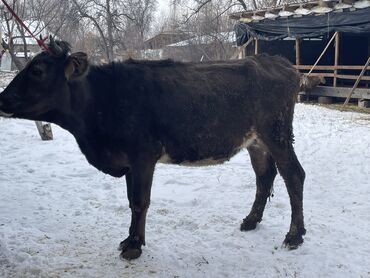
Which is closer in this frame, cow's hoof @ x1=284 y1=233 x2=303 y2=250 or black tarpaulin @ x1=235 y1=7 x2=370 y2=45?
cow's hoof @ x1=284 y1=233 x2=303 y2=250

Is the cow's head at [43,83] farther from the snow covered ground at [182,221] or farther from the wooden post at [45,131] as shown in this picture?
the wooden post at [45,131]

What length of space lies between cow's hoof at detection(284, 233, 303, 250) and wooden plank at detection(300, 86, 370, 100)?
12176 mm

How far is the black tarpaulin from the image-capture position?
1540cm

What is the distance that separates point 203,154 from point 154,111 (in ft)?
2.31

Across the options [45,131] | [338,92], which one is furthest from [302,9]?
[45,131]

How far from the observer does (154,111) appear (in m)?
4.48

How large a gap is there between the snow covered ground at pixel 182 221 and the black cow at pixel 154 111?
29 cm

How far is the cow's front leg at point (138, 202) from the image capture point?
443cm

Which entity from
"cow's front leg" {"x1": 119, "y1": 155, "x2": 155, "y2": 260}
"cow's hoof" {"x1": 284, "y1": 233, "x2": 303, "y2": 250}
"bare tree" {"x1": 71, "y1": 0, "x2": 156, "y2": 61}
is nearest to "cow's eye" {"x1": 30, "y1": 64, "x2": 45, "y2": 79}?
"cow's front leg" {"x1": 119, "y1": 155, "x2": 155, "y2": 260}

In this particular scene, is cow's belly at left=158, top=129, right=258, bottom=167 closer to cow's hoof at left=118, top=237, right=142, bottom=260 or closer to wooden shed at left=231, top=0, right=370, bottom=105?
cow's hoof at left=118, top=237, right=142, bottom=260

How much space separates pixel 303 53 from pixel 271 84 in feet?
58.3

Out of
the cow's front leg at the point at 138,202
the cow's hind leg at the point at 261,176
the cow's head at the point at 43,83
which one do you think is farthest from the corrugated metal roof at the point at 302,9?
the cow's head at the point at 43,83

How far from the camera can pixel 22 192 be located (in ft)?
20.4

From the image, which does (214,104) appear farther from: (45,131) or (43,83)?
(45,131)
